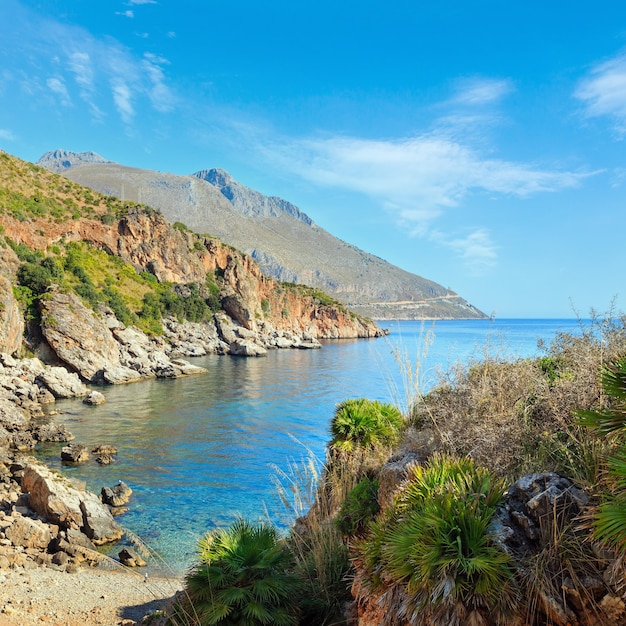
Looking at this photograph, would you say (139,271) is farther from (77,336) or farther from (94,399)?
(94,399)

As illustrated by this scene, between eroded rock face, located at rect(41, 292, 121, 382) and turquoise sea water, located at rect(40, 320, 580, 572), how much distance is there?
333cm

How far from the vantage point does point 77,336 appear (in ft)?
126

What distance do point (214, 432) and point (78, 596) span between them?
15.5 meters

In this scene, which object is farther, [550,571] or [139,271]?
[139,271]

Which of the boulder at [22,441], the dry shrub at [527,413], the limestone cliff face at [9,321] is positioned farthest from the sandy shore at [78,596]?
the limestone cliff face at [9,321]

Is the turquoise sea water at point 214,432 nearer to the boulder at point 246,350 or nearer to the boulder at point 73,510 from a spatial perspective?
the boulder at point 73,510

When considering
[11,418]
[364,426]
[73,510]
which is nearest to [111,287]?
[11,418]

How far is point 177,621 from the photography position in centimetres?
525

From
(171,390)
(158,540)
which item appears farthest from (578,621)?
(171,390)

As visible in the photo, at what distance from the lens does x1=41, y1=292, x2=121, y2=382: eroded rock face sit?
37.4m

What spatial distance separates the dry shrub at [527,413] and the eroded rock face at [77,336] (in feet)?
121

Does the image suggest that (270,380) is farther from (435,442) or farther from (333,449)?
(435,442)

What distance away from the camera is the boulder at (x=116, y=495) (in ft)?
48.9

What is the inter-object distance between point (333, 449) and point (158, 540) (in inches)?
271
